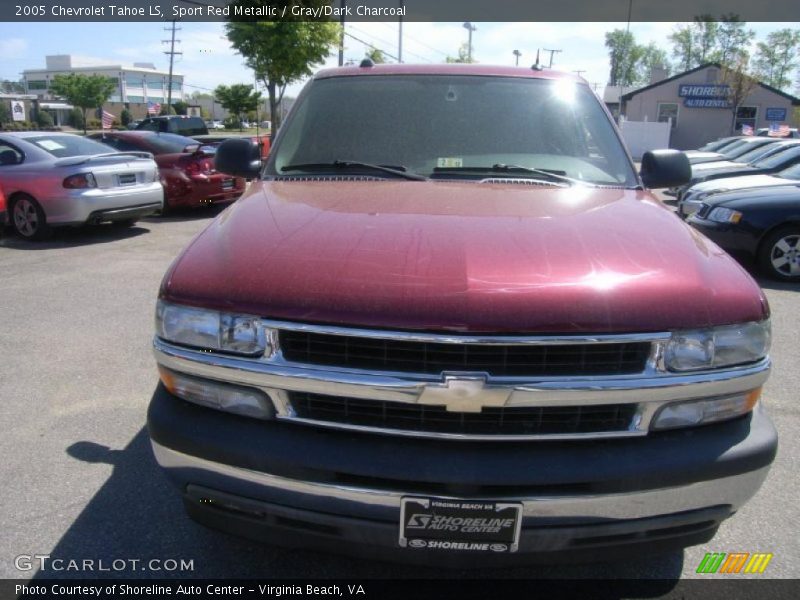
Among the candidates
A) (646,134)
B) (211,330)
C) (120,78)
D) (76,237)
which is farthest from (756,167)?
(120,78)

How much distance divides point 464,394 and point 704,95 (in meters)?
44.5

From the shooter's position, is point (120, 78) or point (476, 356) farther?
point (120, 78)

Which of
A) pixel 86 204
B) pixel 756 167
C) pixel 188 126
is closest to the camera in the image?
pixel 86 204

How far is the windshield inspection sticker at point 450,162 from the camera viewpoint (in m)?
3.25

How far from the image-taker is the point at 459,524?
6.35ft

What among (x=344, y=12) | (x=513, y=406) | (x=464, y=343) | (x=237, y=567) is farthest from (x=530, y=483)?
(x=344, y=12)

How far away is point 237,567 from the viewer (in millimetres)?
2557

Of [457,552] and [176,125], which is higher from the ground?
[176,125]

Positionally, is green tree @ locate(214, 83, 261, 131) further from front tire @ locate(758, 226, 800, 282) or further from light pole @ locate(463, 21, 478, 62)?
front tire @ locate(758, 226, 800, 282)

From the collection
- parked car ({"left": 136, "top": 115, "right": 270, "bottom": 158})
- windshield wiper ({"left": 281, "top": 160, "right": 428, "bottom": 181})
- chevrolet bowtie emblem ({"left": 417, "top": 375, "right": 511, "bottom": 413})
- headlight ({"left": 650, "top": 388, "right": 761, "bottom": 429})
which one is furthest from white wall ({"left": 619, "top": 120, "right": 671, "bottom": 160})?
chevrolet bowtie emblem ({"left": 417, "top": 375, "right": 511, "bottom": 413})

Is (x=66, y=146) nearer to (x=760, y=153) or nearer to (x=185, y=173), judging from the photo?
(x=185, y=173)

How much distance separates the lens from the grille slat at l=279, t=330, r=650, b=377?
196 centimetres

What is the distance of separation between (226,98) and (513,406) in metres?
61.7

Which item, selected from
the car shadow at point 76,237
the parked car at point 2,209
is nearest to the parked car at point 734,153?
the car shadow at point 76,237
